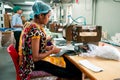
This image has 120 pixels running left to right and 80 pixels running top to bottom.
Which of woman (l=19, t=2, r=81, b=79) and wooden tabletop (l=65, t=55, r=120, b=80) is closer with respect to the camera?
wooden tabletop (l=65, t=55, r=120, b=80)

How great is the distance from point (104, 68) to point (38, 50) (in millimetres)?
652

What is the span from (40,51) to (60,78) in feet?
1.57

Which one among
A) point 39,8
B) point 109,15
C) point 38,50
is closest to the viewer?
point 38,50

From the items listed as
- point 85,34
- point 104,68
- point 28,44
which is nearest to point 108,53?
point 104,68

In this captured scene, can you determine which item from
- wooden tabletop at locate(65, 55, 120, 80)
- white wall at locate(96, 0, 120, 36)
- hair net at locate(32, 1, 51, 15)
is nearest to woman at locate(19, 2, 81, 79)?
hair net at locate(32, 1, 51, 15)

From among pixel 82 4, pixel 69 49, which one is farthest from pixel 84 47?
pixel 82 4

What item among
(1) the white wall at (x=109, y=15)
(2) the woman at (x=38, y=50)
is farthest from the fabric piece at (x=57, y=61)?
(1) the white wall at (x=109, y=15)

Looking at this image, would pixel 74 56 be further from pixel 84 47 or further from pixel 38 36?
pixel 38 36

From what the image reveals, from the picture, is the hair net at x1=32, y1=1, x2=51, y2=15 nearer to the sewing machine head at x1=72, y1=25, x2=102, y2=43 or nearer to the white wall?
the sewing machine head at x1=72, y1=25, x2=102, y2=43

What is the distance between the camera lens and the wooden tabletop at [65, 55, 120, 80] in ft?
4.09

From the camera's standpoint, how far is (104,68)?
143 centimetres

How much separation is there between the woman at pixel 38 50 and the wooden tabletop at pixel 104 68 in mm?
228

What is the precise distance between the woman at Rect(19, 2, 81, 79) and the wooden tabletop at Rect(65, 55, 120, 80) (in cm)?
23

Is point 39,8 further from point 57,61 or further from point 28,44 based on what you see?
point 57,61
